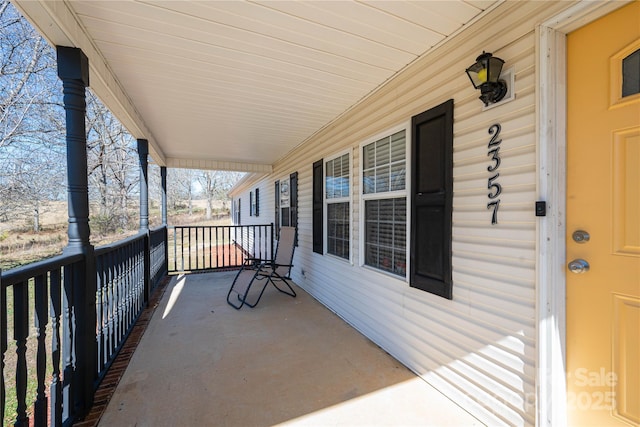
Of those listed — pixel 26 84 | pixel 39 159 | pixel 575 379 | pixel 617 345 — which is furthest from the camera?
pixel 39 159

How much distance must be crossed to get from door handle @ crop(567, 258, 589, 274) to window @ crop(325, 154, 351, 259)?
7.30 ft

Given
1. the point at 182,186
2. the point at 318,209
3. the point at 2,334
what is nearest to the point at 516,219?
the point at 2,334

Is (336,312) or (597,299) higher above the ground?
(597,299)

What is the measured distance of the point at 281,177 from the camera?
21.0 feet

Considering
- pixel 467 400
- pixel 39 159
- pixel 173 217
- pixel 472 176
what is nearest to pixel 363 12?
pixel 472 176

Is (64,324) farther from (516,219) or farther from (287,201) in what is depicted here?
(287,201)

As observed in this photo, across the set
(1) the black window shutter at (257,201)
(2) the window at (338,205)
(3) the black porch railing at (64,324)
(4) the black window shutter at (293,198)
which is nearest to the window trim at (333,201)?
(2) the window at (338,205)

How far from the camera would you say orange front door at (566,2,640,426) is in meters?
1.29

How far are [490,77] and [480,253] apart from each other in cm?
A: 110

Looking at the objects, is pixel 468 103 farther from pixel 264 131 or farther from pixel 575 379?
pixel 264 131

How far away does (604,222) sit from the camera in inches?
53.9

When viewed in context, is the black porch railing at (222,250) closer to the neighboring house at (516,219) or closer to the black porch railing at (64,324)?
the black porch railing at (64,324)

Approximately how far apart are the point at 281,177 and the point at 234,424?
5.11 metres

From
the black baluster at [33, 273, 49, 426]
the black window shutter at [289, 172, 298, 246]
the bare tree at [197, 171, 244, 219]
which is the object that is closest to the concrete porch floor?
the black baluster at [33, 273, 49, 426]
